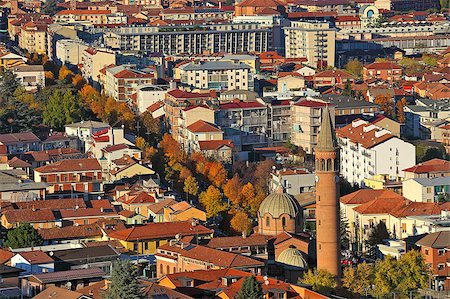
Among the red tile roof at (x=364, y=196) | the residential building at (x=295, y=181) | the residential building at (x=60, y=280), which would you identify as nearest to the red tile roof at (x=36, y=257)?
the residential building at (x=60, y=280)

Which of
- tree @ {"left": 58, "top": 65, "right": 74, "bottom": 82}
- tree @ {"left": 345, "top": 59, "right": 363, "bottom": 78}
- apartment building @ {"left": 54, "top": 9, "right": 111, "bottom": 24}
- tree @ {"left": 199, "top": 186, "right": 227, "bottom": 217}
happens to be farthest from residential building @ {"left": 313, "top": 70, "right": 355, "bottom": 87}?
tree @ {"left": 199, "top": 186, "right": 227, "bottom": 217}

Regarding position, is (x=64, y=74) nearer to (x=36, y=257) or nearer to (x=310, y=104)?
(x=310, y=104)

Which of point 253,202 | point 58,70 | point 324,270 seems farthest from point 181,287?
point 58,70

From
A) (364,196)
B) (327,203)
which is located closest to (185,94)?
(364,196)

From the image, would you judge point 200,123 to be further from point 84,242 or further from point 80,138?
point 84,242

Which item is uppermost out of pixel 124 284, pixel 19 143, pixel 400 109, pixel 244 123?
pixel 124 284

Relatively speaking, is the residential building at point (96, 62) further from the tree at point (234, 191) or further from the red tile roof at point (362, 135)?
the tree at point (234, 191)

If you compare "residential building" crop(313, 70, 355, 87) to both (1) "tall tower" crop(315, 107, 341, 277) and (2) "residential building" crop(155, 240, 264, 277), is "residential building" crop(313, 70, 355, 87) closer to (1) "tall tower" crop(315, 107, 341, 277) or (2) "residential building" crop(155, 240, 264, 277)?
(1) "tall tower" crop(315, 107, 341, 277)
